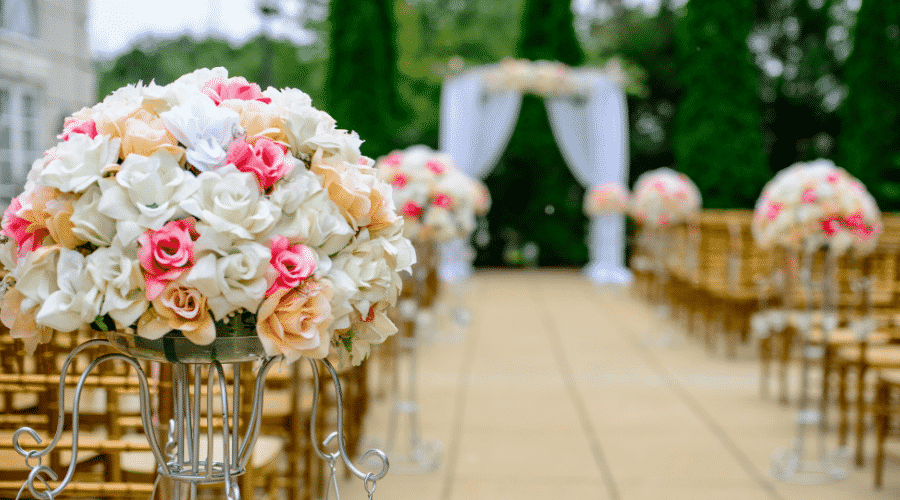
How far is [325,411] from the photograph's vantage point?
3408mm

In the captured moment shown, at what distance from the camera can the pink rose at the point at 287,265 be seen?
1.20 metres

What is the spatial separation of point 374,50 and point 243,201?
12497 mm

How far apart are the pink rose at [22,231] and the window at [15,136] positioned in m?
8.80

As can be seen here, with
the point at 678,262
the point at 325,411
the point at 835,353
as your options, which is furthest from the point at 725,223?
the point at 325,411

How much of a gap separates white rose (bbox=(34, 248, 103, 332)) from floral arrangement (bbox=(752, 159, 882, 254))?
3.60m

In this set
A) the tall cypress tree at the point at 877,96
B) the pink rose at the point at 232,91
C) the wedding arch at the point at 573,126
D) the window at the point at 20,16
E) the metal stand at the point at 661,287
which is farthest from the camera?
the wedding arch at the point at 573,126

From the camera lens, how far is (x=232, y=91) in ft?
4.59

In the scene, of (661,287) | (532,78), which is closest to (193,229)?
(661,287)

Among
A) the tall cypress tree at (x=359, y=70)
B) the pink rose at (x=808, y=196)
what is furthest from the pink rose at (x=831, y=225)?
the tall cypress tree at (x=359, y=70)

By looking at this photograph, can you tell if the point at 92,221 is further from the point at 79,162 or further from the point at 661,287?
the point at 661,287

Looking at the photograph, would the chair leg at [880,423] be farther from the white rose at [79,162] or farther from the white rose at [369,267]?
the white rose at [79,162]

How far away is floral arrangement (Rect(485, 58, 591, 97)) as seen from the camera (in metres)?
11.6

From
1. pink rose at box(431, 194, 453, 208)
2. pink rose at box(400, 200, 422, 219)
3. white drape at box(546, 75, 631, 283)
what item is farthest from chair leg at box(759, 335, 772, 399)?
white drape at box(546, 75, 631, 283)

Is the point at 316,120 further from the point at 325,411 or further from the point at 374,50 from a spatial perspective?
the point at 374,50
